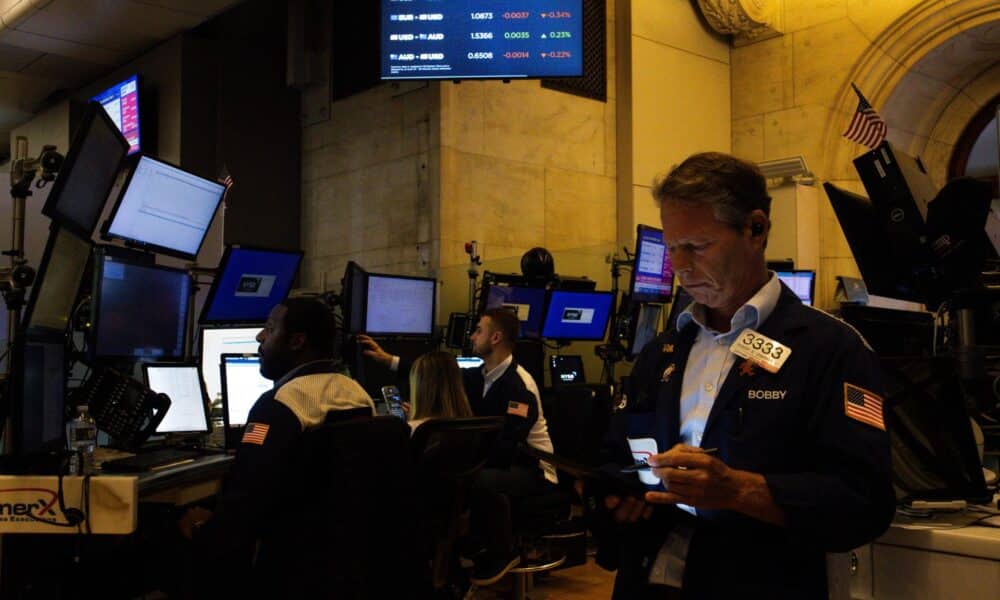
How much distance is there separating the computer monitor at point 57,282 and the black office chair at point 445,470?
113 centimetres

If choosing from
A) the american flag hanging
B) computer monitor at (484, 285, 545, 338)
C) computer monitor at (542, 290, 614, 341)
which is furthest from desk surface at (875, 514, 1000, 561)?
the american flag hanging

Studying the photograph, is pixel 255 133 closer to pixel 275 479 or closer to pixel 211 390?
pixel 211 390

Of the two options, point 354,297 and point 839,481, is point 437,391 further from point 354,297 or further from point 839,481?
point 839,481

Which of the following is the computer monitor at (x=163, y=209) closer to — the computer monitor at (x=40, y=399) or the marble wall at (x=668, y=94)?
the computer monitor at (x=40, y=399)

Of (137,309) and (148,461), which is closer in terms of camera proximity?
(148,461)

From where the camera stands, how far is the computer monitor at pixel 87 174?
2543 mm

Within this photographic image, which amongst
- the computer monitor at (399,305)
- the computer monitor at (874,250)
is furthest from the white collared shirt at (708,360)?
the computer monitor at (399,305)

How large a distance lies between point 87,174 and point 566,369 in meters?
4.42

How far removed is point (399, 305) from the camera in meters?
5.53

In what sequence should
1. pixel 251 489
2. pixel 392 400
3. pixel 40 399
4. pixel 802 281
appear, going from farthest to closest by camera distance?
1. pixel 802 281
2. pixel 392 400
3. pixel 40 399
4. pixel 251 489

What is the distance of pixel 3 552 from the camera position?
7.69 feet

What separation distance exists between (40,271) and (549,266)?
14.3ft

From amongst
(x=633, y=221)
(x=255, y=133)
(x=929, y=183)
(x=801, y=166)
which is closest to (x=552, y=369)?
(x=633, y=221)

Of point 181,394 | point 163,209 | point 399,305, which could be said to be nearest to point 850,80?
point 399,305
